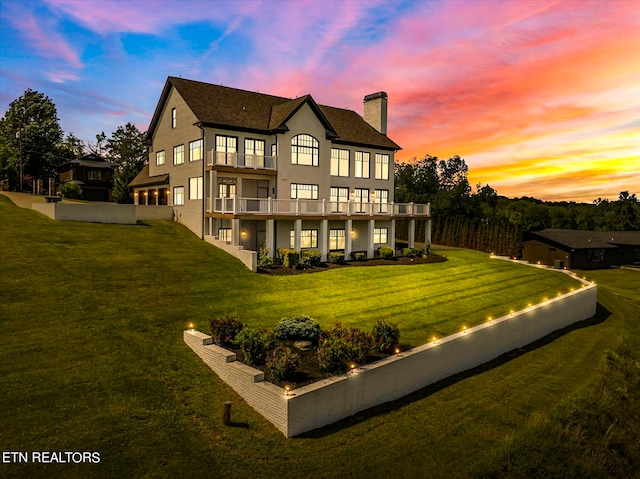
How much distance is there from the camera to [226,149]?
102ft

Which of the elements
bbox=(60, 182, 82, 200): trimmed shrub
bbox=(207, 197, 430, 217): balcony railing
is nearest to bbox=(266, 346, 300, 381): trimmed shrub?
bbox=(207, 197, 430, 217): balcony railing

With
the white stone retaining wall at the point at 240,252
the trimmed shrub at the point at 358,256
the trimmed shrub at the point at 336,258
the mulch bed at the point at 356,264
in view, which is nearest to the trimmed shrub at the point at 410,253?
the mulch bed at the point at 356,264

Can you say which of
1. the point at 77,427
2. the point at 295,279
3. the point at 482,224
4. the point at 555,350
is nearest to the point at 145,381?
the point at 77,427

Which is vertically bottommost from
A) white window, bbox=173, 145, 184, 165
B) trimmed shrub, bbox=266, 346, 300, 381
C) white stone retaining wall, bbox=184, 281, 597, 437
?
white stone retaining wall, bbox=184, 281, 597, 437

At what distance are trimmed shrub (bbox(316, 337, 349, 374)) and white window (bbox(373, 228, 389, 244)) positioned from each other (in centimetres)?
2546

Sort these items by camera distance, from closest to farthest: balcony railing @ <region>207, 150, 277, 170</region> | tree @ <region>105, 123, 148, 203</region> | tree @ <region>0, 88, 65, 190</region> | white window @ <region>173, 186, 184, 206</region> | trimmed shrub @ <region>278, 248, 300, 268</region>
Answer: trimmed shrub @ <region>278, 248, 300, 268</region>, balcony railing @ <region>207, 150, 277, 170</region>, white window @ <region>173, 186, 184, 206</region>, tree @ <region>0, 88, 65, 190</region>, tree @ <region>105, 123, 148, 203</region>

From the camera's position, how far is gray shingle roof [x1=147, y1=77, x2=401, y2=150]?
3127 centimetres

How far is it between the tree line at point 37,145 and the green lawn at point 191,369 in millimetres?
35630

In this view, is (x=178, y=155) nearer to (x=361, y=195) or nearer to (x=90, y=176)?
(x=361, y=195)

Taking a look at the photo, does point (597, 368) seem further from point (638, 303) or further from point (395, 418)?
point (638, 303)

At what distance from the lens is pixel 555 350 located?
19.4 meters

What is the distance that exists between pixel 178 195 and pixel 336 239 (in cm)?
1370

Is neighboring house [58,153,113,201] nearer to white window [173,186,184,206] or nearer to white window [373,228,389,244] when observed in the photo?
white window [173,186,184,206]

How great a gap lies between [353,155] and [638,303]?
83.7 ft
